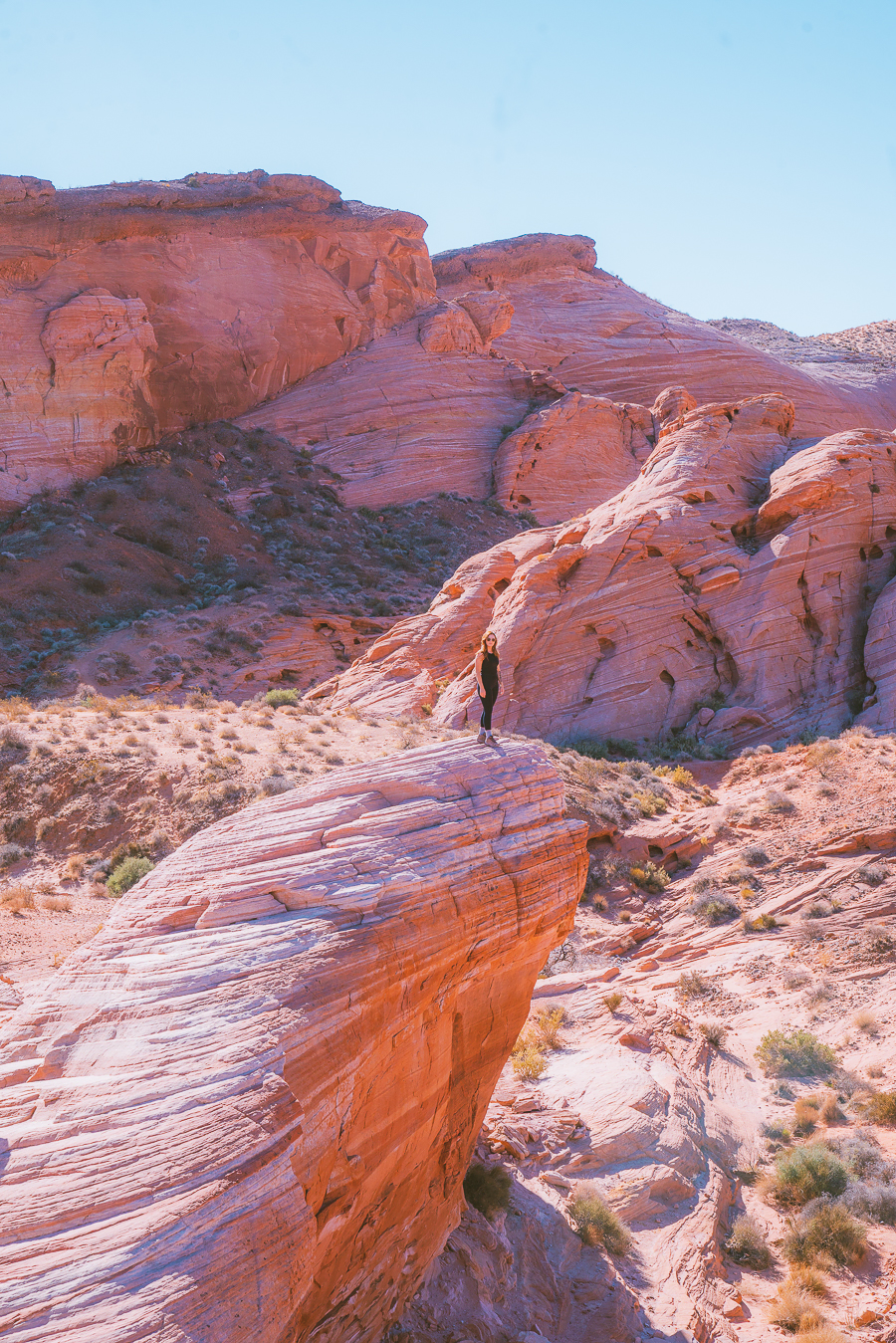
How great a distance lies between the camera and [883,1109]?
9820mm

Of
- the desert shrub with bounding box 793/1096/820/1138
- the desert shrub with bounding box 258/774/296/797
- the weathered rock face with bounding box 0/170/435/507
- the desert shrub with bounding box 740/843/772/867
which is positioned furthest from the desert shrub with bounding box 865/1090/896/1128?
the weathered rock face with bounding box 0/170/435/507

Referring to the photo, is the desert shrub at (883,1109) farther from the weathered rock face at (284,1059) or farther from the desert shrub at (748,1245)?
the weathered rock face at (284,1059)

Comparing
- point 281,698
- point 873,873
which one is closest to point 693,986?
A: point 873,873

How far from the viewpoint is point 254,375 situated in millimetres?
39438

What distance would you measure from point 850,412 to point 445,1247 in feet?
179

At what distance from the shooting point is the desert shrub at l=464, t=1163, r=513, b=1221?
304 inches

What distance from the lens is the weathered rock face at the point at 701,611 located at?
64.2 feet

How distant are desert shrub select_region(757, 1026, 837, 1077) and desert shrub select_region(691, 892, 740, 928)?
2.76m

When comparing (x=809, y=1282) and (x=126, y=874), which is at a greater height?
(x=126, y=874)

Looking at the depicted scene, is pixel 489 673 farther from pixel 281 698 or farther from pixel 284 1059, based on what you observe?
pixel 281 698

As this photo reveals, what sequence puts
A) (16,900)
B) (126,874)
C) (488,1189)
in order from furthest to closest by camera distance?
1. (126,874)
2. (16,900)
3. (488,1189)

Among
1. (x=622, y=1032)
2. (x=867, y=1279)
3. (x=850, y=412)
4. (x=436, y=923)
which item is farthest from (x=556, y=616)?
(x=850, y=412)

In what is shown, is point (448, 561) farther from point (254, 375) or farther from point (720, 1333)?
point (720, 1333)

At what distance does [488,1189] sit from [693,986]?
5854mm
